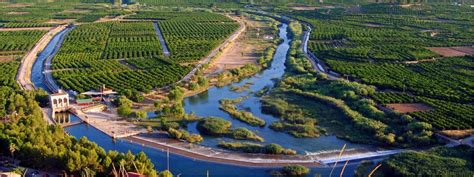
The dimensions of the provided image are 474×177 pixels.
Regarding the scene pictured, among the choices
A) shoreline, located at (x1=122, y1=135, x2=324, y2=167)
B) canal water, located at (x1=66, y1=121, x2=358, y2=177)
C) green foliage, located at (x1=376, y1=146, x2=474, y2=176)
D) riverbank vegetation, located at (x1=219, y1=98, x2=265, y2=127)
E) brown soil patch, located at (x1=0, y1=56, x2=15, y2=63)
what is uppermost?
brown soil patch, located at (x1=0, y1=56, x2=15, y2=63)

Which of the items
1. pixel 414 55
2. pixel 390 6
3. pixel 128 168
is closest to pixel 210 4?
pixel 390 6

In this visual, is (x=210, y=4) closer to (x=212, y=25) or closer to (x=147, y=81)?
(x=212, y=25)

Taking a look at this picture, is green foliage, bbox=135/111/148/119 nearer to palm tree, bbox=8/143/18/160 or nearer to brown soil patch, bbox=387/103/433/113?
palm tree, bbox=8/143/18/160

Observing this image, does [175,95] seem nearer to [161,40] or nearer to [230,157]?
[230,157]

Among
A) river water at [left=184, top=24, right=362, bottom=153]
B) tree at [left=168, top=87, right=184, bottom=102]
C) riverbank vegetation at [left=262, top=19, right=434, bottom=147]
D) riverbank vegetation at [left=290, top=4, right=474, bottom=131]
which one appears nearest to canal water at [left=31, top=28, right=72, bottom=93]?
tree at [left=168, top=87, right=184, bottom=102]

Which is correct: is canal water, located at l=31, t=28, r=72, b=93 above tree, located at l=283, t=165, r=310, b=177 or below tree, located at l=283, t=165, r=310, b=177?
above

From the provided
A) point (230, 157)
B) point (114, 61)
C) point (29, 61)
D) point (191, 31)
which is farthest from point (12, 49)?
point (230, 157)

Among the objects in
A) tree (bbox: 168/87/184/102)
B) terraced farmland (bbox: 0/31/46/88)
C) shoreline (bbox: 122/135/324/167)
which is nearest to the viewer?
shoreline (bbox: 122/135/324/167)
